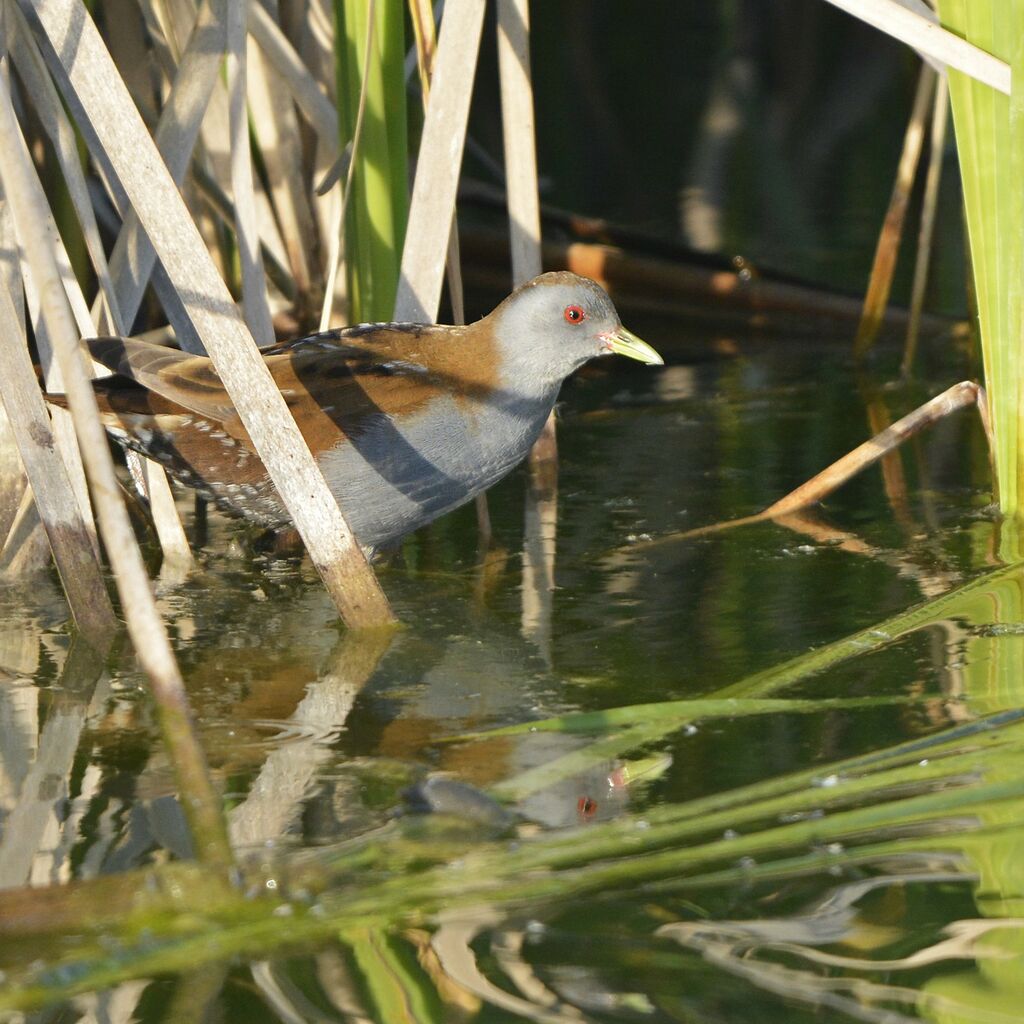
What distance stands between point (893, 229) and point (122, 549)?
3.34 metres

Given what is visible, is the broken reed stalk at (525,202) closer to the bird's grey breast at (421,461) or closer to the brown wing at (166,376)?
the bird's grey breast at (421,461)

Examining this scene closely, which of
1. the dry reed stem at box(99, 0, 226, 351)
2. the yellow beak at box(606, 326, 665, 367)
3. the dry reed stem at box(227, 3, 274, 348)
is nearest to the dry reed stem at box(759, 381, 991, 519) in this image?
the yellow beak at box(606, 326, 665, 367)

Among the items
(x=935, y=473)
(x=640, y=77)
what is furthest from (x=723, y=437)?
(x=640, y=77)

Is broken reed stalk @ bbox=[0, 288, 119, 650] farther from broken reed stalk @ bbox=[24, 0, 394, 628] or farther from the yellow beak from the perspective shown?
the yellow beak

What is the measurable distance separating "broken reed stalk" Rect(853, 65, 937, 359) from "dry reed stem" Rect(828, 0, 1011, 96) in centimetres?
130

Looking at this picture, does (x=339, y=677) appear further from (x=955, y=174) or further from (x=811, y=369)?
(x=955, y=174)

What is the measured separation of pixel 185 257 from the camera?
271 centimetres

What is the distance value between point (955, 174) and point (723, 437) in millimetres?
3082

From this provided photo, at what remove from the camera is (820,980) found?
5.94 feet

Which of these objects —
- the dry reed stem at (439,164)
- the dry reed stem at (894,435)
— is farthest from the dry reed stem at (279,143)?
the dry reed stem at (894,435)

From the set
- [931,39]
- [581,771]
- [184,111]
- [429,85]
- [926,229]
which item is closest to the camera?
[581,771]

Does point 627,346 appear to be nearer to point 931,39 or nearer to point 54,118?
point 931,39

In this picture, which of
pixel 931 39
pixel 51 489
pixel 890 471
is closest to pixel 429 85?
pixel 931 39

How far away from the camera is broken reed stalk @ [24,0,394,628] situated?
2.69 meters
